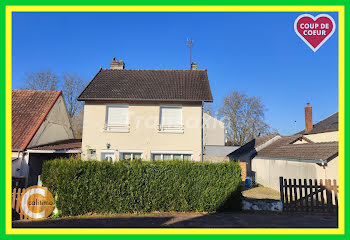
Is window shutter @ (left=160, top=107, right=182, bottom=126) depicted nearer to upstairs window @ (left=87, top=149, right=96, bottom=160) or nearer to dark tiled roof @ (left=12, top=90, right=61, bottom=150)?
upstairs window @ (left=87, top=149, right=96, bottom=160)

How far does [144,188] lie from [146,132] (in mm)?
4273

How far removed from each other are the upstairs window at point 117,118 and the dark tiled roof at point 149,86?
0.68 metres

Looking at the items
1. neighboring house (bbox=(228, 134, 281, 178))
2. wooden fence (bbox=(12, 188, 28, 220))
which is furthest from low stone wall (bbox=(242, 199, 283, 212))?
neighboring house (bbox=(228, 134, 281, 178))

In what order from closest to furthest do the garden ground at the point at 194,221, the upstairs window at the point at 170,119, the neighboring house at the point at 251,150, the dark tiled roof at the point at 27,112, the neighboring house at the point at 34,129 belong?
the garden ground at the point at 194,221, the neighboring house at the point at 34,129, the upstairs window at the point at 170,119, the dark tiled roof at the point at 27,112, the neighboring house at the point at 251,150

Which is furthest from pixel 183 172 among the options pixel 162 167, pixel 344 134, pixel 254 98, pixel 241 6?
pixel 254 98

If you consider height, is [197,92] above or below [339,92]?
above

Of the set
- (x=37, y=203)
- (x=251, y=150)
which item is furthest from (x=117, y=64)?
(x=251, y=150)

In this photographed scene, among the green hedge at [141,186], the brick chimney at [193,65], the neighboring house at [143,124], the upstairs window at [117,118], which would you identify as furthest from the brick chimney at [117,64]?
the green hedge at [141,186]

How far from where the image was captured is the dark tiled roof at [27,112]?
43.0ft

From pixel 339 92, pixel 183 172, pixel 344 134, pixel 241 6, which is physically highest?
pixel 241 6

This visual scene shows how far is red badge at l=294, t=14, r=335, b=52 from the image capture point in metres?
7.50

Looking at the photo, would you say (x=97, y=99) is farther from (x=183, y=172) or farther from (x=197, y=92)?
(x=183, y=172)

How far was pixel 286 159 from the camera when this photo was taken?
16.3 meters

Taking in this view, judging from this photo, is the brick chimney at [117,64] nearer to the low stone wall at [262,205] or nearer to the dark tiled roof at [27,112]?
the dark tiled roof at [27,112]
